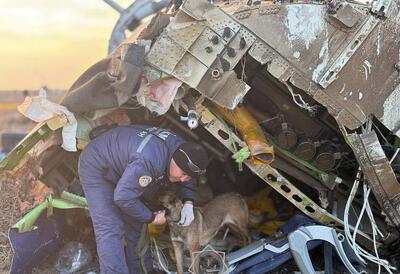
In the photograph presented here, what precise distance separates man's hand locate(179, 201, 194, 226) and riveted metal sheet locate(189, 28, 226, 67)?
114cm

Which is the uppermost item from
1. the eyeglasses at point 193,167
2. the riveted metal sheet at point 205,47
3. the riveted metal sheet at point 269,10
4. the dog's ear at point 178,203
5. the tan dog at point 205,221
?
the riveted metal sheet at point 269,10

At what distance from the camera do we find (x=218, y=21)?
4109mm

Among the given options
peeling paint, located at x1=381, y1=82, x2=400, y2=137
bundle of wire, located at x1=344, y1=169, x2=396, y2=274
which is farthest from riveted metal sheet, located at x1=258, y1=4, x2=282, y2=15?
bundle of wire, located at x1=344, y1=169, x2=396, y2=274

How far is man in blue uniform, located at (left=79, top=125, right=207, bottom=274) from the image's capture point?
4.05 metres

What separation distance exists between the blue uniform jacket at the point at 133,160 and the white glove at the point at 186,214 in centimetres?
29

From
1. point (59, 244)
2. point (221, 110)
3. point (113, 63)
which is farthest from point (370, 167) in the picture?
point (59, 244)

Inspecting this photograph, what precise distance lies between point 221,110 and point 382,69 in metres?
1.24

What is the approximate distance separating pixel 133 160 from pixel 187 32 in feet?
3.30

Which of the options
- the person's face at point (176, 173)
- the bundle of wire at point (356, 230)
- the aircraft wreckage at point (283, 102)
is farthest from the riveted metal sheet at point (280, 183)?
the person's face at point (176, 173)

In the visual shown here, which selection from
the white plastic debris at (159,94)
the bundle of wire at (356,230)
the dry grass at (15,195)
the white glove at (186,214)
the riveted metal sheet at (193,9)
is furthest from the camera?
the dry grass at (15,195)

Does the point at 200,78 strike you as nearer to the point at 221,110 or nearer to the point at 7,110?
the point at 221,110

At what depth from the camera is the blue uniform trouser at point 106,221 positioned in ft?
13.8

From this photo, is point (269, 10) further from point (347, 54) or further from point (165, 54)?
point (165, 54)

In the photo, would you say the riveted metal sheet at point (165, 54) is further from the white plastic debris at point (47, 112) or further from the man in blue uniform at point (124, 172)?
the white plastic debris at point (47, 112)
